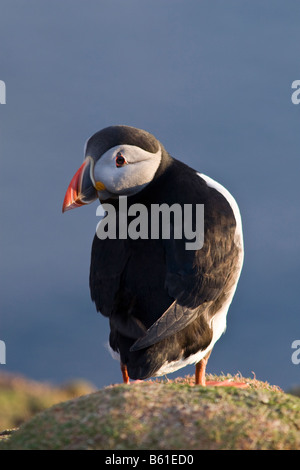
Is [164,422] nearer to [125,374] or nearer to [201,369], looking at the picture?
[125,374]

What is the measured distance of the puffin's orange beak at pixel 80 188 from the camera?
6.41 meters

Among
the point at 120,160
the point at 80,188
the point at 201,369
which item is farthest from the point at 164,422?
the point at 120,160

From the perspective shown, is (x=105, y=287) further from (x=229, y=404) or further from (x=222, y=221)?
(x=229, y=404)

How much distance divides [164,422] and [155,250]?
1948 mm

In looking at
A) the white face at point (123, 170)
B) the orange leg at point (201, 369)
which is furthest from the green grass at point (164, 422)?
the white face at point (123, 170)

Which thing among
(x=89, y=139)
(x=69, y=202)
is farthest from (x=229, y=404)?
(x=89, y=139)

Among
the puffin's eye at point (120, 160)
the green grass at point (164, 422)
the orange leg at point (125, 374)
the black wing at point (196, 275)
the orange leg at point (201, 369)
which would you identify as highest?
the puffin's eye at point (120, 160)

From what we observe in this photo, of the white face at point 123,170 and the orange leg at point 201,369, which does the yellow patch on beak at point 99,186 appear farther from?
the orange leg at point 201,369

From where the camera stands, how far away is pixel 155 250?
621 cm

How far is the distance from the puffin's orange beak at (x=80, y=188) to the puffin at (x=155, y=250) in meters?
0.01

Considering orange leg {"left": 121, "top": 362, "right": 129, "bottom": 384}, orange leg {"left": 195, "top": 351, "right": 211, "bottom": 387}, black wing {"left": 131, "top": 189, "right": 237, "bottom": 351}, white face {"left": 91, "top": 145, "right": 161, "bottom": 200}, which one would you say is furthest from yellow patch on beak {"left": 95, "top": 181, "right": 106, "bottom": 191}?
orange leg {"left": 195, "top": 351, "right": 211, "bottom": 387}

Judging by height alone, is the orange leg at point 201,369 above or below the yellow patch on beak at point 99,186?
below
